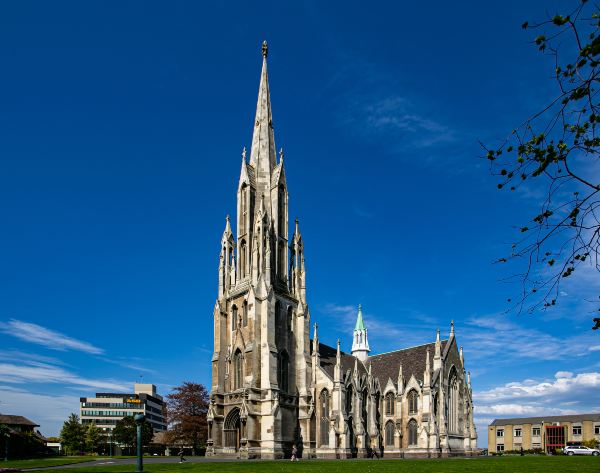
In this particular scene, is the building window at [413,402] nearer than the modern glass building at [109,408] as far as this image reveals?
Yes

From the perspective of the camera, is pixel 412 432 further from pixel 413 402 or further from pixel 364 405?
pixel 364 405

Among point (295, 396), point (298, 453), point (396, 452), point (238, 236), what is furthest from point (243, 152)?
point (396, 452)

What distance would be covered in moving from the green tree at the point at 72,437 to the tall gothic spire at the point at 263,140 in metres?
60.1

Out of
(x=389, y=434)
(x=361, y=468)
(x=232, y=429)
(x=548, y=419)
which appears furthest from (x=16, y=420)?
(x=548, y=419)

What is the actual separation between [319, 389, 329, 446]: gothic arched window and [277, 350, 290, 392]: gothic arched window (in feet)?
13.4

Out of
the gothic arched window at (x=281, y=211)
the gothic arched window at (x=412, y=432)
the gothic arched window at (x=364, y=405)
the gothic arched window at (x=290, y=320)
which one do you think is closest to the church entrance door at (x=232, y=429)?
the gothic arched window at (x=290, y=320)

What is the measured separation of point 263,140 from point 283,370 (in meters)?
26.1

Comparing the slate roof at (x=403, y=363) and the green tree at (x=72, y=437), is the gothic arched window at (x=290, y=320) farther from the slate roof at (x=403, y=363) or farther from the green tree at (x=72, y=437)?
the green tree at (x=72, y=437)

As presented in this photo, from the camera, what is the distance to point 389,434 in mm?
57531

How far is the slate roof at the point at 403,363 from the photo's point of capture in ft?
196

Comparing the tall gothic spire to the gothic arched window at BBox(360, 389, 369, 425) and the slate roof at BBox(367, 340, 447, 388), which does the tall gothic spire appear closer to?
the gothic arched window at BBox(360, 389, 369, 425)

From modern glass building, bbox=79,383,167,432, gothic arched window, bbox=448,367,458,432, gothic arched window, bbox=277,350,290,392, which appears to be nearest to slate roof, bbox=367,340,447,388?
gothic arched window, bbox=448,367,458,432

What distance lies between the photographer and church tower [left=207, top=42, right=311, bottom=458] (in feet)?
159

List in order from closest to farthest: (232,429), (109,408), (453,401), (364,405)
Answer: (232,429) < (364,405) < (453,401) < (109,408)
